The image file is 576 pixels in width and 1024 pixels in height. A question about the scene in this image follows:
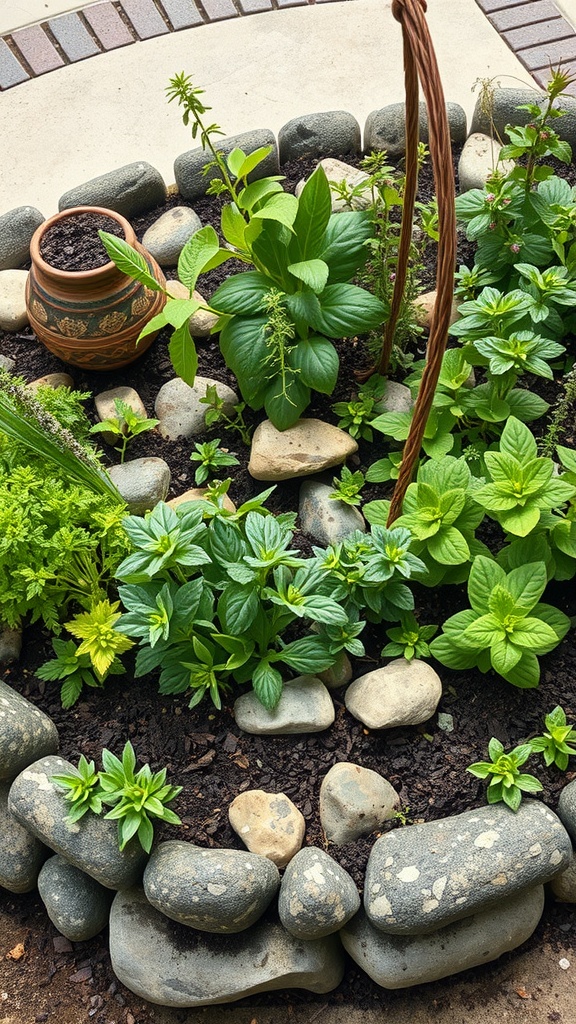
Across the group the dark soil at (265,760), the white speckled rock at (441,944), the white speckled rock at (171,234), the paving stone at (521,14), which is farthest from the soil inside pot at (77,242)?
the paving stone at (521,14)

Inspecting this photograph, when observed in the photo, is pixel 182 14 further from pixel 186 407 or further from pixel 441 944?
pixel 441 944

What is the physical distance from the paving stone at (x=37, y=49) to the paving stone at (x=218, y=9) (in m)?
0.78

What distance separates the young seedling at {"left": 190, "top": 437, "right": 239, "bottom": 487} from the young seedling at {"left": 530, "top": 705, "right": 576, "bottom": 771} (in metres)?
1.22

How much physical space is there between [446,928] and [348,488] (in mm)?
1260

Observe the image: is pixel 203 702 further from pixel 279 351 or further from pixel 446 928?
pixel 279 351

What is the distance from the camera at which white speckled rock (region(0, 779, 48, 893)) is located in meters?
2.53

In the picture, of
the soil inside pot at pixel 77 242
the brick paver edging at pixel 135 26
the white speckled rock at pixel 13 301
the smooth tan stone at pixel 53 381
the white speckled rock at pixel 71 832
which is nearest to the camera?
the white speckled rock at pixel 71 832

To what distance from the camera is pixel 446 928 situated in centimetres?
234

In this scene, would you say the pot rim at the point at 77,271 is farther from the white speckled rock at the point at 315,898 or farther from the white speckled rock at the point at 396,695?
the white speckled rock at the point at 315,898

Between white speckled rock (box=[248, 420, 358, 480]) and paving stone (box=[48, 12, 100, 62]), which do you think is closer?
white speckled rock (box=[248, 420, 358, 480])

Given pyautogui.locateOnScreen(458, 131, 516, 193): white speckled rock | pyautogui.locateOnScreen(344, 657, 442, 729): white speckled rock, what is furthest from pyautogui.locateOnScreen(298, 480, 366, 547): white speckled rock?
pyautogui.locateOnScreen(458, 131, 516, 193): white speckled rock

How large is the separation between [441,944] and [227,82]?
12.8ft

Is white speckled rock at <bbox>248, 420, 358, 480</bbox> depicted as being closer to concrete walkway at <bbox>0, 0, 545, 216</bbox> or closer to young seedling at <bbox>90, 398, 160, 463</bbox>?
young seedling at <bbox>90, 398, 160, 463</bbox>

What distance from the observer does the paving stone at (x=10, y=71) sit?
444 centimetres
